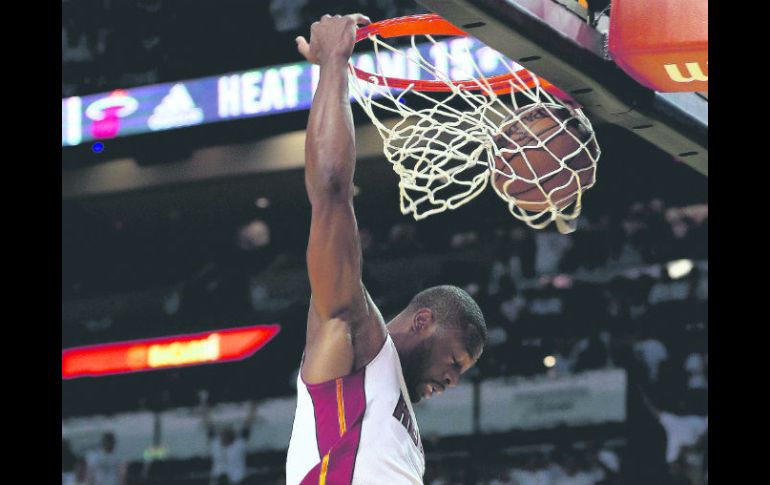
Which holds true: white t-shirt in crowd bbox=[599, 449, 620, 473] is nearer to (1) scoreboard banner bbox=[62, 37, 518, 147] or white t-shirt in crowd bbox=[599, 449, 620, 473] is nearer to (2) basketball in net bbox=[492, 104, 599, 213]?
(1) scoreboard banner bbox=[62, 37, 518, 147]

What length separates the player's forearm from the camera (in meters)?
2.65

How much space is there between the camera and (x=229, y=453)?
9.74m

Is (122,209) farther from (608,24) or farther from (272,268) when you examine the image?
(608,24)

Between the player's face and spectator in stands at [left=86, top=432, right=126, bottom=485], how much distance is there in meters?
7.54

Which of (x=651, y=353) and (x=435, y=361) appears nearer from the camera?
(x=435, y=361)

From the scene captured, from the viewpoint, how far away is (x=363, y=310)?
271 cm

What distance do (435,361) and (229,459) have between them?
7030mm

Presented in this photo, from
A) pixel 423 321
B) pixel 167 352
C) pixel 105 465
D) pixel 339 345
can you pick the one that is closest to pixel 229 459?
pixel 167 352

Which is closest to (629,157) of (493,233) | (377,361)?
(493,233)

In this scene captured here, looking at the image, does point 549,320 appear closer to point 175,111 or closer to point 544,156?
point 175,111

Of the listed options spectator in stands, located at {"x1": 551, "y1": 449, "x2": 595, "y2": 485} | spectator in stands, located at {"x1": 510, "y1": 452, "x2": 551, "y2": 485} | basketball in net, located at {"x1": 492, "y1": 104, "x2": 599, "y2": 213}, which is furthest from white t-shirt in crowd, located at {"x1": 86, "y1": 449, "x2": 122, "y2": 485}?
basketball in net, located at {"x1": 492, "y1": 104, "x2": 599, "y2": 213}
